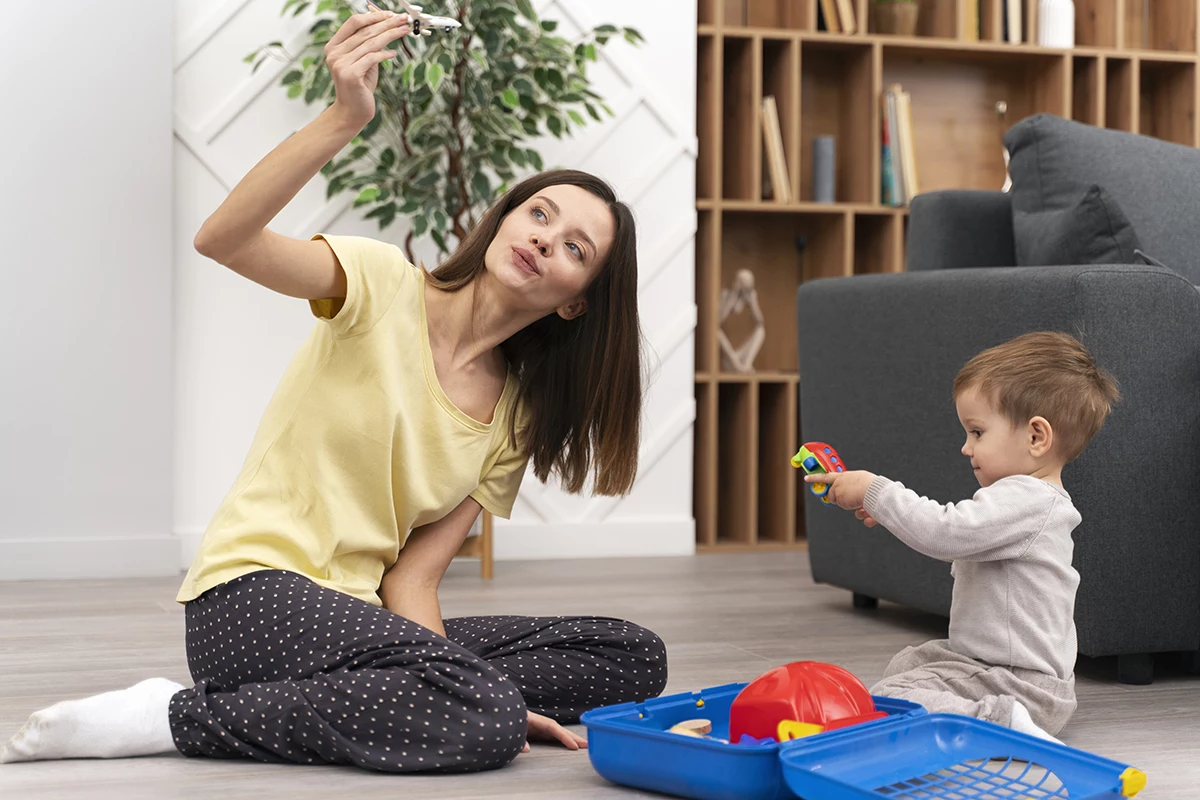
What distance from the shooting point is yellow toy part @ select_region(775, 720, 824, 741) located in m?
1.31

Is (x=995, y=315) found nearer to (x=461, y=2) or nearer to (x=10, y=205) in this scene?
(x=461, y=2)

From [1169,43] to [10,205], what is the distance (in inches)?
129

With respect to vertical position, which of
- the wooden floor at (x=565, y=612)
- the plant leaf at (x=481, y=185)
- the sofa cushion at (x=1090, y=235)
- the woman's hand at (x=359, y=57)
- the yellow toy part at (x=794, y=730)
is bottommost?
the wooden floor at (x=565, y=612)

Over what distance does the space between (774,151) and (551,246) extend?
2.12 m

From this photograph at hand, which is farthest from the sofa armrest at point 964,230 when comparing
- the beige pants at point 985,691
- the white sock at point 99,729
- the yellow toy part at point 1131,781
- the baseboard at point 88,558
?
the baseboard at point 88,558

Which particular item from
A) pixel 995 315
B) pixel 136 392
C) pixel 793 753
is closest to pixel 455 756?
pixel 793 753

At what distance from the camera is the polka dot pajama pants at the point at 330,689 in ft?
4.56

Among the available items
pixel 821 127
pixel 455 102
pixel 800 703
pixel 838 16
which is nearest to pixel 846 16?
pixel 838 16

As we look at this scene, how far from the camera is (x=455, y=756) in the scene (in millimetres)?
1395

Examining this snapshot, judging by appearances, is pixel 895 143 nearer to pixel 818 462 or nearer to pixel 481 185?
pixel 481 185

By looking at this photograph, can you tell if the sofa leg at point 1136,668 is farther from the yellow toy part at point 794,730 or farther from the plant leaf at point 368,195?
the plant leaf at point 368,195

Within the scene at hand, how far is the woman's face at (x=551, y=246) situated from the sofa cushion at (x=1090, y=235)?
3.00 feet

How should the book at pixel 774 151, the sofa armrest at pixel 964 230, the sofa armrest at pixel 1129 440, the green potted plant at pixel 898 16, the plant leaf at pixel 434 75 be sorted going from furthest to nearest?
the green potted plant at pixel 898 16 → the book at pixel 774 151 → the plant leaf at pixel 434 75 → the sofa armrest at pixel 964 230 → the sofa armrest at pixel 1129 440

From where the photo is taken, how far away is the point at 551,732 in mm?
1556
